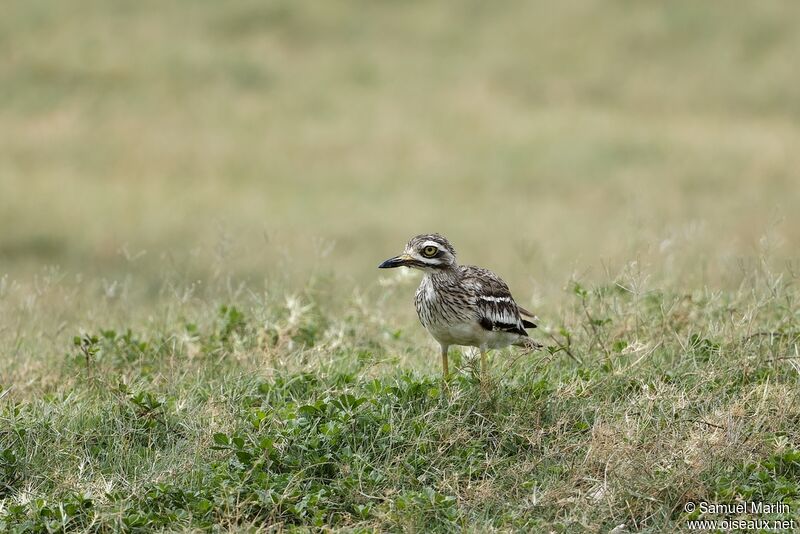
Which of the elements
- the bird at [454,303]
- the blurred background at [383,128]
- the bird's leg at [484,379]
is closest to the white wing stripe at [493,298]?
the bird at [454,303]

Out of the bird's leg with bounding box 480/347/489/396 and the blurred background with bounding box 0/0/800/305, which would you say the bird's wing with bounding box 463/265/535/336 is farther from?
the blurred background with bounding box 0/0/800/305

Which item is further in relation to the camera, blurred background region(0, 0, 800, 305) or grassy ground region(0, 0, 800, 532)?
blurred background region(0, 0, 800, 305)

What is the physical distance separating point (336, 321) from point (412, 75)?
50.1ft

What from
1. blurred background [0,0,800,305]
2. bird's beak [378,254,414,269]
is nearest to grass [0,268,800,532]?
bird's beak [378,254,414,269]

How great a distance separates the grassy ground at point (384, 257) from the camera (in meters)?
5.17

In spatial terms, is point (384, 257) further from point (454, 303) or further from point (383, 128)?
point (454, 303)

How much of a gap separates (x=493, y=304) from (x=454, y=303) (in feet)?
0.95

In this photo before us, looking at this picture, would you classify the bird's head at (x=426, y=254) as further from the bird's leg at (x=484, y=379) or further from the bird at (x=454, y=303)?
the bird's leg at (x=484, y=379)

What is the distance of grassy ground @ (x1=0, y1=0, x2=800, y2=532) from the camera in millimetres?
5172

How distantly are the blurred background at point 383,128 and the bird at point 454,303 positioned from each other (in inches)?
223

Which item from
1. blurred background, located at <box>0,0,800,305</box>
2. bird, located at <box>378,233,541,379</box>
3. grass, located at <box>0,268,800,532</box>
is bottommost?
grass, located at <box>0,268,800,532</box>

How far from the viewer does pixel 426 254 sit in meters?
6.22

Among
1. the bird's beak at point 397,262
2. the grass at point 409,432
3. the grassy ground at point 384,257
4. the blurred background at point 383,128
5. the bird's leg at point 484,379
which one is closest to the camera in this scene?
the grass at point 409,432

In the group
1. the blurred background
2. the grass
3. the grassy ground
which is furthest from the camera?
the blurred background
